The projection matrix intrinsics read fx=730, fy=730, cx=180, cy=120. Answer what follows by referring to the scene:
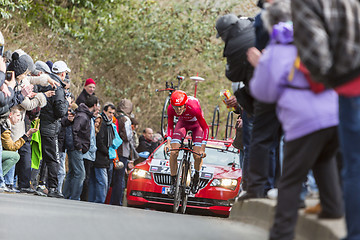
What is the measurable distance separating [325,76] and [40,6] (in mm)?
22831

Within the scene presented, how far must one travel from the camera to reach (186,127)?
48.9 feet

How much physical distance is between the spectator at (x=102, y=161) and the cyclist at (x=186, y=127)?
1.81 metres

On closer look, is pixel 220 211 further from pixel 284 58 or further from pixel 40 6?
pixel 40 6

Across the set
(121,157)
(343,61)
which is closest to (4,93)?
(121,157)

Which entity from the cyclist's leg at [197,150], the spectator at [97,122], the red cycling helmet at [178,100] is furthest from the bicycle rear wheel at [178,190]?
the spectator at [97,122]

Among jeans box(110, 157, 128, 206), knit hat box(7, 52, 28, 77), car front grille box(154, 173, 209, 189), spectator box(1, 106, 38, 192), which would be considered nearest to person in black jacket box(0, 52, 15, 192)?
knit hat box(7, 52, 28, 77)

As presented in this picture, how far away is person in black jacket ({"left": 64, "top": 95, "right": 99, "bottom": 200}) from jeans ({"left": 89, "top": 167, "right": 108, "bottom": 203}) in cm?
85

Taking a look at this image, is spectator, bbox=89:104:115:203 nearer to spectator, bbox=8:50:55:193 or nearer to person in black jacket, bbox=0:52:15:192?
spectator, bbox=8:50:55:193

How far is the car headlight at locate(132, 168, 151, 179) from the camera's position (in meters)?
15.4

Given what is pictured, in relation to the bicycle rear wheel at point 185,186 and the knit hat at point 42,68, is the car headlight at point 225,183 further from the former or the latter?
the knit hat at point 42,68

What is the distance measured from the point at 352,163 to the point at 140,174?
11179mm

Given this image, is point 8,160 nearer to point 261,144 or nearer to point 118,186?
point 118,186

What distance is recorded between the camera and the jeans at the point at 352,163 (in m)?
4.50

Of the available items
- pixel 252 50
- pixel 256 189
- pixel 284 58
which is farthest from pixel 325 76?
pixel 256 189
